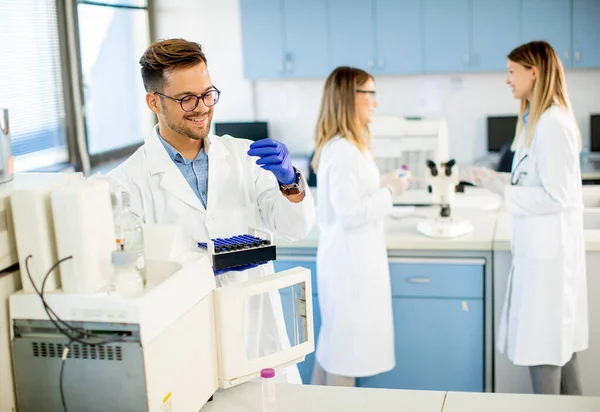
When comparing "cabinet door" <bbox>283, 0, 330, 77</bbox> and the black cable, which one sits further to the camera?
"cabinet door" <bbox>283, 0, 330, 77</bbox>

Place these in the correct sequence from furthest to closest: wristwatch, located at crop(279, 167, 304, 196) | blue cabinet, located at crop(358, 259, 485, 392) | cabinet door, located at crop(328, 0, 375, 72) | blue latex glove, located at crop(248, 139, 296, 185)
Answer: cabinet door, located at crop(328, 0, 375, 72) → blue cabinet, located at crop(358, 259, 485, 392) → wristwatch, located at crop(279, 167, 304, 196) → blue latex glove, located at crop(248, 139, 296, 185)

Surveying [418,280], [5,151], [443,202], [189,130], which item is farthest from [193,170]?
[443,202]

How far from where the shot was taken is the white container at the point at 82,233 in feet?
4.57

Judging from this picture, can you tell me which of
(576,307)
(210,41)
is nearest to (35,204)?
(576,307)

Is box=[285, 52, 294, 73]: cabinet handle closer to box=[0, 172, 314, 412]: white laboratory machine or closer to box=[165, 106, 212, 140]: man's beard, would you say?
box=[165, 106, 212, 140]: man's beard

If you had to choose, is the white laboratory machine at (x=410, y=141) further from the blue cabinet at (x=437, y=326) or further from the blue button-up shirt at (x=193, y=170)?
the blue button-up shirt at (x=193, y=170)

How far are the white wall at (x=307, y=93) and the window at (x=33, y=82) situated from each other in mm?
1669

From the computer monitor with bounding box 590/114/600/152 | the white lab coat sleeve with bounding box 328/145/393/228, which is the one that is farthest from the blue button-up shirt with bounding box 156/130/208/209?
the computer monitor with bounding box 590/114/600/152

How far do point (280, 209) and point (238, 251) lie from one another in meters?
0.40

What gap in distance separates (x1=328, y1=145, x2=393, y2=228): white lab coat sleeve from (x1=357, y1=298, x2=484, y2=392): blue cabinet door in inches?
18.8

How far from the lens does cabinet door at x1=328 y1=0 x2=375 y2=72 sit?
5445 millimetres

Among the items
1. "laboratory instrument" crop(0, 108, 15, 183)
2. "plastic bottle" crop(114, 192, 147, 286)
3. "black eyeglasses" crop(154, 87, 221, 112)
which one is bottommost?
"plastic bottle" crop(114, 192, 147, 286)

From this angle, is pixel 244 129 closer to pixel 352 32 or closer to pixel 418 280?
pixel 352 32

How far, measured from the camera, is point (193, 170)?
6.84 ft
